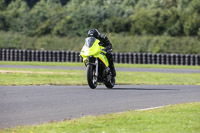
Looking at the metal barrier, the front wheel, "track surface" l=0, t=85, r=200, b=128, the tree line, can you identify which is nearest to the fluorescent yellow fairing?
the front wheel

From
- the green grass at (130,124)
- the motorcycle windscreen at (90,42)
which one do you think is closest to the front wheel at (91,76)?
the motorcycle windscreen at (90,42)

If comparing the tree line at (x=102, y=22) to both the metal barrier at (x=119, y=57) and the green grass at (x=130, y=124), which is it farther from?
the green grass at (x=130, y=124)

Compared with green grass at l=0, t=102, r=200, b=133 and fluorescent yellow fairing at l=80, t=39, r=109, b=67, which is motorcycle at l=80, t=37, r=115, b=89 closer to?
fluorescent yellow fairing at l=80, t=39, r=109, b=67

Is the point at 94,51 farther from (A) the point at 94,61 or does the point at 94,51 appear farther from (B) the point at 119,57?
(B) the point at 119,57

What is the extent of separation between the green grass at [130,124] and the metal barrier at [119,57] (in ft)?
85.0

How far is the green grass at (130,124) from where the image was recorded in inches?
286

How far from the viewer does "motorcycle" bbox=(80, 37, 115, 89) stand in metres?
13.4

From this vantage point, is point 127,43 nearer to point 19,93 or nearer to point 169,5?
point 19,93

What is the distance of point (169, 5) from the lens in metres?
88.2

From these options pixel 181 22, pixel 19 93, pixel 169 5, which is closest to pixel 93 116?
pixel 19 93

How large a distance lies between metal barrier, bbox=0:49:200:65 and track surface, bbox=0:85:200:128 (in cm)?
2104

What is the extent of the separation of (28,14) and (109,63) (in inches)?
1913

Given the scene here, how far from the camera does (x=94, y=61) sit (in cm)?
1360

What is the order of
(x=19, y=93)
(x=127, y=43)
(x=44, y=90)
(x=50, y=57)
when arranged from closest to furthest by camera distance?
(x=19, y=93)
(x=44, y=90)
(x=50, y=57)
(x=127, y=43)
